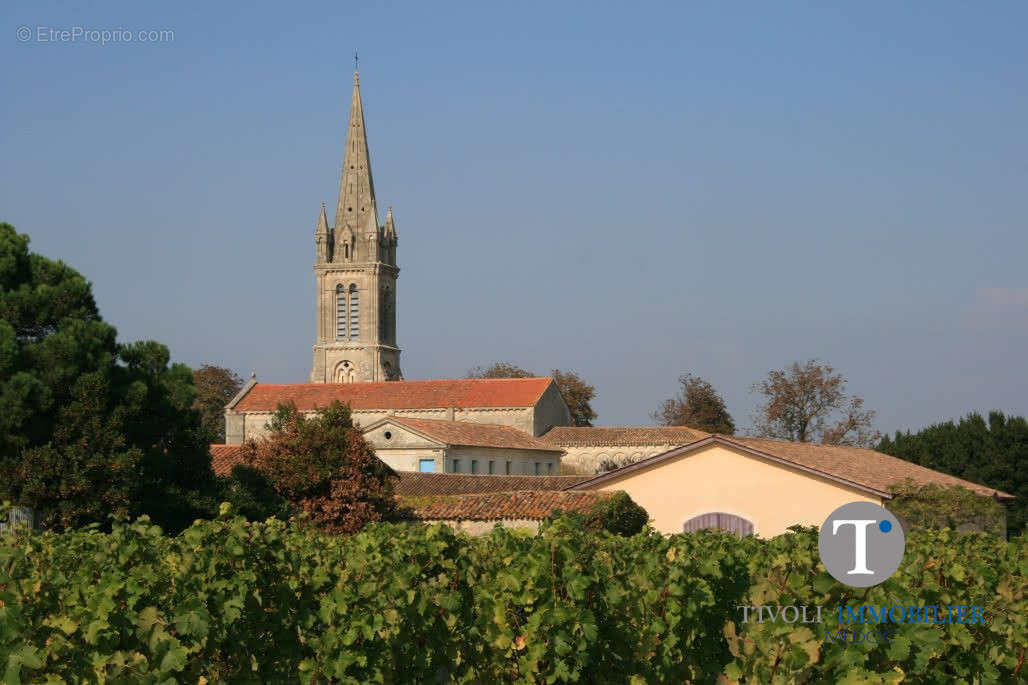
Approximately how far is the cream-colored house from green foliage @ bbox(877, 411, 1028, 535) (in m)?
21.2

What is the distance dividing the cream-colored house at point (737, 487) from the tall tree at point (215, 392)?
2329 inches

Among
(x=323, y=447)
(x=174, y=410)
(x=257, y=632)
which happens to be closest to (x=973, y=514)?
(x=323, y=447)

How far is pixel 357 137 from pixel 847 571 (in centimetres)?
8682

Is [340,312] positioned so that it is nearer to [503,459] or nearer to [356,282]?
[356,282]

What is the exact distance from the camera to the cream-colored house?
29125 mm

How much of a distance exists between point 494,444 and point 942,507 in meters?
33.2

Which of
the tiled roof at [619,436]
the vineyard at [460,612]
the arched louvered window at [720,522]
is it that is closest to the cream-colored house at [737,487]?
the arched louvered window at [720,522]

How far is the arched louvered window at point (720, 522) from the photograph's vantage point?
2930 centimetres

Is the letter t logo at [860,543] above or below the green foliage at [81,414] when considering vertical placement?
below

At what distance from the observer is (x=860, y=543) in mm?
8625

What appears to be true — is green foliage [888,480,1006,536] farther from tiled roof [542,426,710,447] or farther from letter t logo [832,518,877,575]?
tiled roof [542,426,710,447]

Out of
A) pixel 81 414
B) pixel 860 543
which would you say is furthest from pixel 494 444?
pixel 860 543

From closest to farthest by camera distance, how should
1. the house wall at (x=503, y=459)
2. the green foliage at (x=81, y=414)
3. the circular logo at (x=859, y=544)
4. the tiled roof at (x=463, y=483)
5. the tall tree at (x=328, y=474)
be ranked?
the circular logo at (x=859, y=544)
the green foliage at (x=81, y=414)
the tall tree at (x=328, y=474)
the tiled roof at (x=463, y=483)
the house wall at (x=503, y=459)

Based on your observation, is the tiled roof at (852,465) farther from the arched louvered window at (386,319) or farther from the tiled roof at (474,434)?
the arched louvered window at (386,319)
